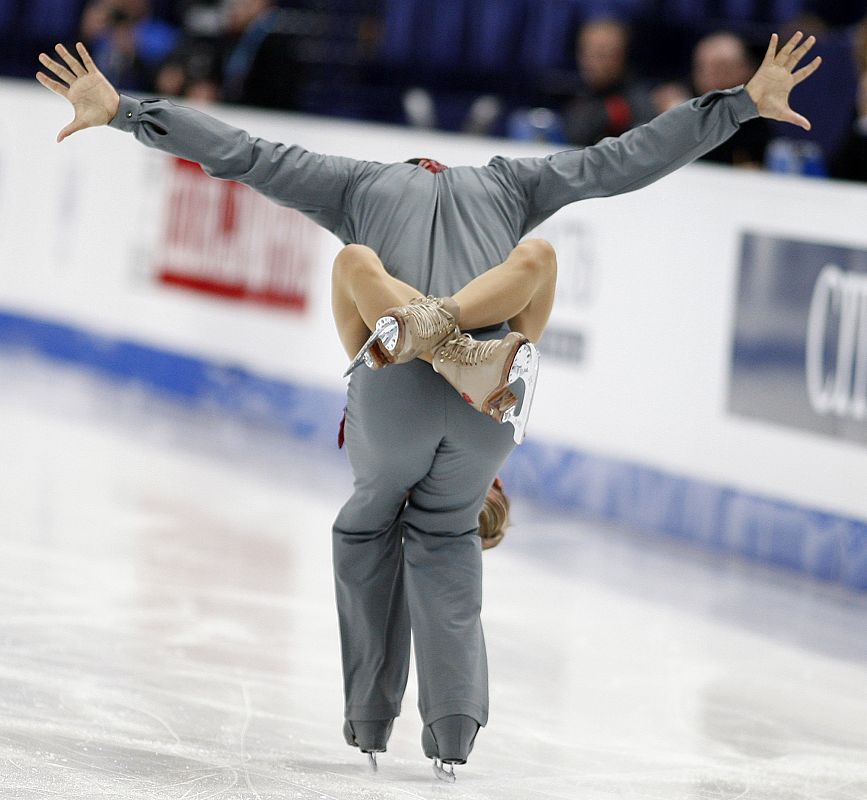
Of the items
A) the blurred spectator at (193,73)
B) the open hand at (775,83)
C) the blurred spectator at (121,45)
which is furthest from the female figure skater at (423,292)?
the blurred spectator at (121,45)

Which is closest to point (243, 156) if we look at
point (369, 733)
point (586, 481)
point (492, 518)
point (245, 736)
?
point (492, 518)

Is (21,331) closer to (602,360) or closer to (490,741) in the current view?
(602,360)

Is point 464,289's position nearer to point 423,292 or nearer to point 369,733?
point 423,292

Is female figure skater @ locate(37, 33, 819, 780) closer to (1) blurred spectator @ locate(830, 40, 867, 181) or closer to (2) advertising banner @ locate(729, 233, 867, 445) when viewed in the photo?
(2) advertising banner @ locate(729, 233, 867, 445)

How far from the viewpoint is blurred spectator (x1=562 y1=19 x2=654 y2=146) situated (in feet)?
25.8

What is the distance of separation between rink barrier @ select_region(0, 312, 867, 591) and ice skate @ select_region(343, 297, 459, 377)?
3355 millimetres

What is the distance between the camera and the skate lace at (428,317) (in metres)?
3.12

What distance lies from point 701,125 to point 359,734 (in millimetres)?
1592

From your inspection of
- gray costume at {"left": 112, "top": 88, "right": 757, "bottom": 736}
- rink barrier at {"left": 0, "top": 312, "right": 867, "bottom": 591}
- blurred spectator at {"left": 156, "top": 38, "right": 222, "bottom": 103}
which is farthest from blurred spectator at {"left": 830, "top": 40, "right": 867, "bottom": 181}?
blurred spectator at {"left": 156, "top": 38, "right": 222, "bottom": 103}

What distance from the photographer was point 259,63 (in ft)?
31.0

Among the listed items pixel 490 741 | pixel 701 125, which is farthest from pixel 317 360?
pixel 701 125

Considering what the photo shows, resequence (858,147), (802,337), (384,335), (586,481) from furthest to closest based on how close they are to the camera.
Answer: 1. (586,481)
2. (858,147)
3. (802,337)
4. (384,335)

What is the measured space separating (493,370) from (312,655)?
1856 mm

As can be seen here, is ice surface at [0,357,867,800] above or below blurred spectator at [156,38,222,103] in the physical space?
Result: below
